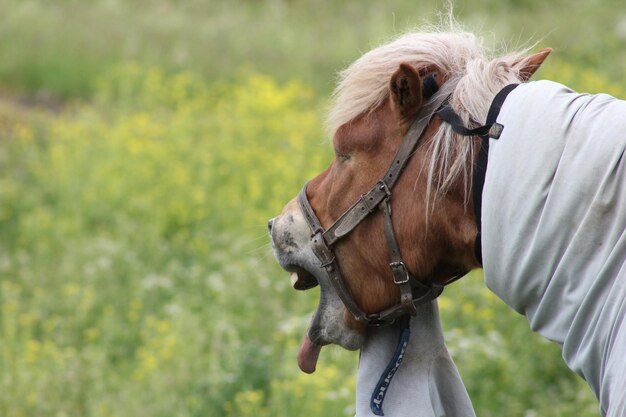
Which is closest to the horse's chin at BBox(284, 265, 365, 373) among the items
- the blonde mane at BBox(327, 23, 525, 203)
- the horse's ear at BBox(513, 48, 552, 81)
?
the blonde mane at BBox(327, 23, 525, 203)

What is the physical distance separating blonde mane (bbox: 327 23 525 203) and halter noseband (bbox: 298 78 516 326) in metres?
0.03

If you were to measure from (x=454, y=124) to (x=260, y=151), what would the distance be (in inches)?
214

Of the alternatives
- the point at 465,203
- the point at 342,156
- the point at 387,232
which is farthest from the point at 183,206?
the point at 465,203

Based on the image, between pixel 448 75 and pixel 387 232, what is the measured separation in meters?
0.41

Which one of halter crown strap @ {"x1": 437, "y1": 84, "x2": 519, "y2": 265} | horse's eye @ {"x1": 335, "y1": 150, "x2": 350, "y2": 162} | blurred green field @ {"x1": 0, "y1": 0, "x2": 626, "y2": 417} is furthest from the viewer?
blurred green field @ {"x1": 0, "y1": 0, "x2": 626, "y2": 417}

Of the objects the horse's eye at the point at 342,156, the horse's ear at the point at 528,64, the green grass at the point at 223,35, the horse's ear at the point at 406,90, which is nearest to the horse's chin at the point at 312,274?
the horse's eye at the point at 342,156

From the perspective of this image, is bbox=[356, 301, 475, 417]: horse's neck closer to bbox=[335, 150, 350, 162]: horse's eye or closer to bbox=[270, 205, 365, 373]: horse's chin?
bbox=[270, 205, 365, 373]: horse's chin

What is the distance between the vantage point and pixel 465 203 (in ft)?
7.00

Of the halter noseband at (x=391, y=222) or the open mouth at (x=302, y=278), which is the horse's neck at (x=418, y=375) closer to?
the halter noseband at (x=391, y=222)

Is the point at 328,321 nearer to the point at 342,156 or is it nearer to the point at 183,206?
the point at 342,156

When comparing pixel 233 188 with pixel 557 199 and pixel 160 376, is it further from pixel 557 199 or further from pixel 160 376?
pixel 557 199

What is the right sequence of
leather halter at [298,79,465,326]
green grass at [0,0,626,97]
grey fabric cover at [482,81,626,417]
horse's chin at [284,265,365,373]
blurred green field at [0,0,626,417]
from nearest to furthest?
1. grey fabric cover at [482,81,626,417]
2. leather halter at [298,79,465,326]
3. horse's chin at [284,265,365,373]
4. blurred green field at [0,0,626,417]
5. green grass at [0,0,626,97]

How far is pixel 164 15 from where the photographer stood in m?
12.0

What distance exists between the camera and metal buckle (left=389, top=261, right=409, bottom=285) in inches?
87.7
